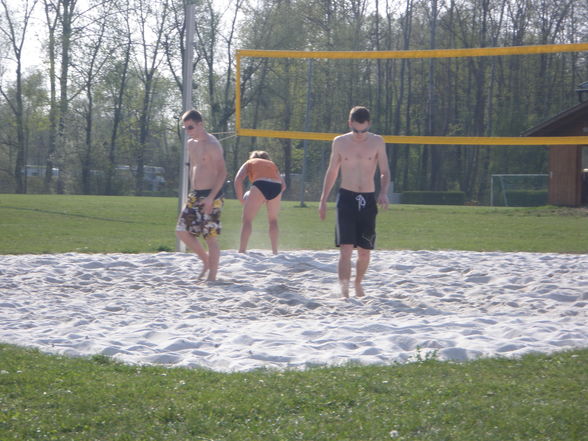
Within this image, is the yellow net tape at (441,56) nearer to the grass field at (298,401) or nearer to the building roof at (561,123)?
the grass field at (298,401)

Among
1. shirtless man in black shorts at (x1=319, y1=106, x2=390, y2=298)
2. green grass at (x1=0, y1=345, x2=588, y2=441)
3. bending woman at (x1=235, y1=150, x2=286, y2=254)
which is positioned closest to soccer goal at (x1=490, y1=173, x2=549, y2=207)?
bending woman at (x1=235, y1=150, x2=286, y2=254)

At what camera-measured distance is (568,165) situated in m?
24.0

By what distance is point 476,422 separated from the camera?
2795mm

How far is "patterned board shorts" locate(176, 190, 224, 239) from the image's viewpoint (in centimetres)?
656

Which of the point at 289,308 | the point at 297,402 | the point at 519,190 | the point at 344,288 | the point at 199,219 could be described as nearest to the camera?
the point at 297,402

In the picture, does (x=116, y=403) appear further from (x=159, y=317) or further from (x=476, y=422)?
(x=159, y=317)

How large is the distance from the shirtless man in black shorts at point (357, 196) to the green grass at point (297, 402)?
247 cm

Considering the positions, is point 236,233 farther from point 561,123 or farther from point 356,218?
point 561,123

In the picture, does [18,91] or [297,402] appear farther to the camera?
[18,91]

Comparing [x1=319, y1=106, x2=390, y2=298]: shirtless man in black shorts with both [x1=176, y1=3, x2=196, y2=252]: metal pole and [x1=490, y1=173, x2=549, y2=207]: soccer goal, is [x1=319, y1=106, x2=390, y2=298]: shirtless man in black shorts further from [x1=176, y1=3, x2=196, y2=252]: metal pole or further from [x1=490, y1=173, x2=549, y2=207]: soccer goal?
[x1=490, y1=173, x2=549, y2=207]: soccer goal

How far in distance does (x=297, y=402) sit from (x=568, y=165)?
22815 millimetres

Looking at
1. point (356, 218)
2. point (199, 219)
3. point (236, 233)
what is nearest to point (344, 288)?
point (356, 218)

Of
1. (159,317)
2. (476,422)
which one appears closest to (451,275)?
(159,317)

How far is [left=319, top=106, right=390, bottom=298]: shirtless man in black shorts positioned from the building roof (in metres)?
16.7
